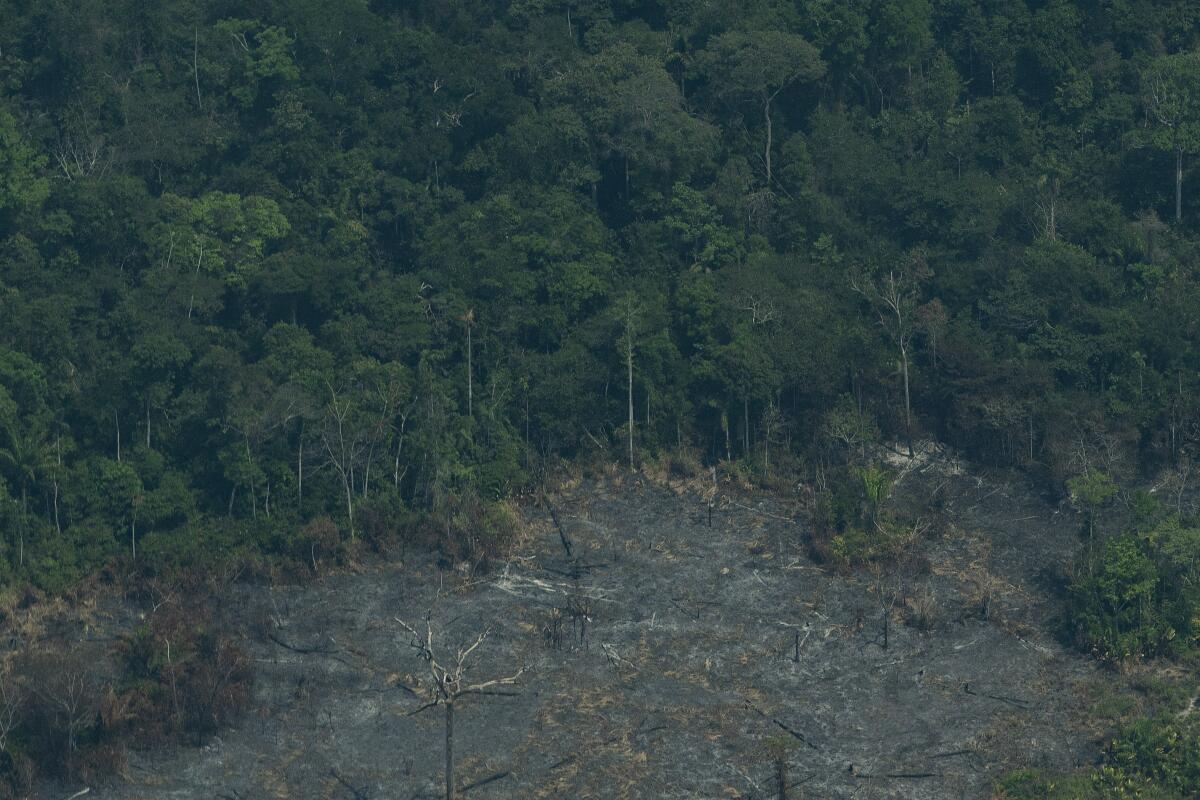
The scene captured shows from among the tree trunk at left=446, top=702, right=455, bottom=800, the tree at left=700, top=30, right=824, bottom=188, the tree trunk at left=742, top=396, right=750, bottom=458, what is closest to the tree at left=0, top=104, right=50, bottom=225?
the tree at left=700, top=30, right=824, bottom=188

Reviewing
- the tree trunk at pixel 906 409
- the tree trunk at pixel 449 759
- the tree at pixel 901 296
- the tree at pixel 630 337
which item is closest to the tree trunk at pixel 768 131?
the tree at pixel 901 296

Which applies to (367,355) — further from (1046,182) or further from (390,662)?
(1046,182)

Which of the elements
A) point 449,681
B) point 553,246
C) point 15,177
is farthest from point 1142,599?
point 15,177

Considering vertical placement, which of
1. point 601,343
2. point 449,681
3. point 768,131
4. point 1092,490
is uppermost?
point 768,131

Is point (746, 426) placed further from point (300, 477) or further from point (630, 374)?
point (300, 477)

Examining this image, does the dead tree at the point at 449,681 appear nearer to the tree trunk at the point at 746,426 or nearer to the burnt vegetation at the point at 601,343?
the burnt vegetation at the point at 601,343

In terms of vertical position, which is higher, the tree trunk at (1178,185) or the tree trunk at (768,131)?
the tree trunk at (768,131)
